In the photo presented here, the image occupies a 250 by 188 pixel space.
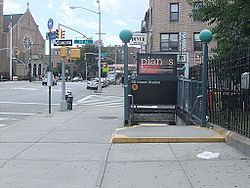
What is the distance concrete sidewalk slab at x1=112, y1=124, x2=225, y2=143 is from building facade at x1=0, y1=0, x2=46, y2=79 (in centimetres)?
7943

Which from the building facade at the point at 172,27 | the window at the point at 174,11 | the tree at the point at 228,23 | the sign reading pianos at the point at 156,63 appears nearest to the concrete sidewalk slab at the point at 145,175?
the tree at the point at 228,23

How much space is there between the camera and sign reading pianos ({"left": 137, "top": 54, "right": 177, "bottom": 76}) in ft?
44.1

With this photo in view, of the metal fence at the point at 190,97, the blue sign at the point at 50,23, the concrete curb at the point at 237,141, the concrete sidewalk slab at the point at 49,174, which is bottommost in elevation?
the concrete sidewalk slab at the point at 49,174

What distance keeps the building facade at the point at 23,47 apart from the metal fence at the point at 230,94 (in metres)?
79.2

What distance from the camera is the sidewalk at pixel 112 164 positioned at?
5.45 meters

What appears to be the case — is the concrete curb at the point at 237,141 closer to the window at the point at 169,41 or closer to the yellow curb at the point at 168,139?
the yellow curb at the point at 168,139

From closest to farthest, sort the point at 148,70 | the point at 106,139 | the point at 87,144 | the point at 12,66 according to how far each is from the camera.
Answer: the point at 87,144, the point at 106,139, the point at 148,70, the point at 12,66

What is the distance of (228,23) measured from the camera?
1092cm

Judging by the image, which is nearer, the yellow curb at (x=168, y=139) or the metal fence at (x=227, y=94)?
the metal fence at (x=227, y=94)

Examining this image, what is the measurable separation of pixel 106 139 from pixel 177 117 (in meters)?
5.56

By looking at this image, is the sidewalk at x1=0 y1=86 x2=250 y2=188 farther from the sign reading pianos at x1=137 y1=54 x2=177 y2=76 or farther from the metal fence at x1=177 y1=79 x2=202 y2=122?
the sign reading pianos at x1=137 y1=54 x2=177 y2=76

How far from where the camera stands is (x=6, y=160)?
22.5 feet

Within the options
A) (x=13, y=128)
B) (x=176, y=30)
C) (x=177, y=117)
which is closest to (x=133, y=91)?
(x=177, y=117)

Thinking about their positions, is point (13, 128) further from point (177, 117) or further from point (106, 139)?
point (177, 117)
